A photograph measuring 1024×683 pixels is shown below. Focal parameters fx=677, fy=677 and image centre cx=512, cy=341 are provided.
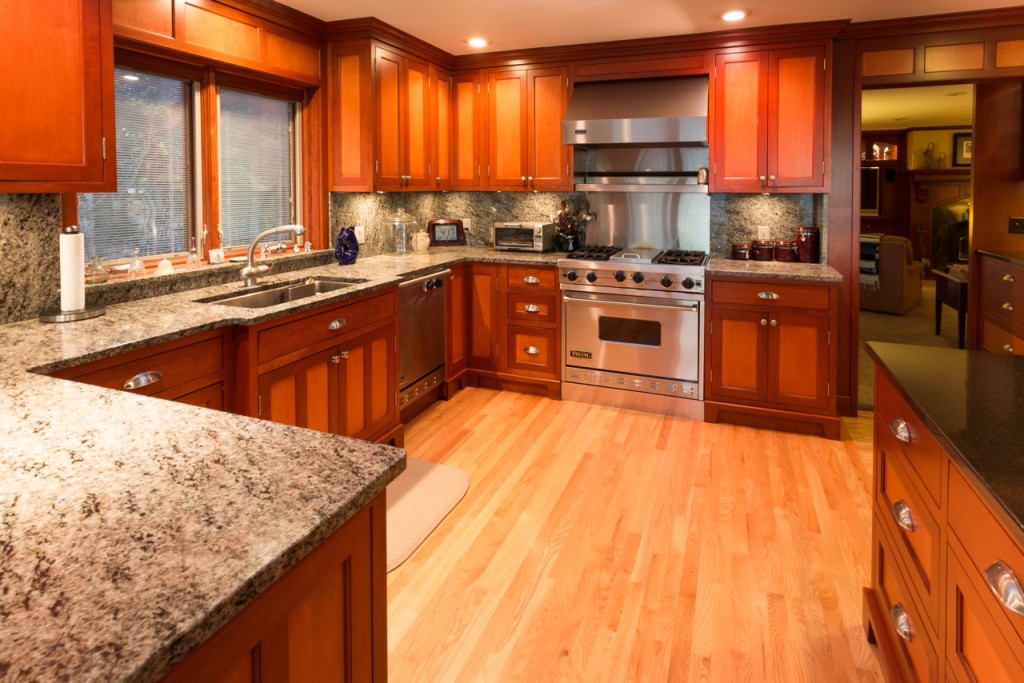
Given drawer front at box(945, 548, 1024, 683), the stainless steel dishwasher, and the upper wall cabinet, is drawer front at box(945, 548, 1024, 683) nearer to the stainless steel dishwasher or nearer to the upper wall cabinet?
the upper wall cabinet

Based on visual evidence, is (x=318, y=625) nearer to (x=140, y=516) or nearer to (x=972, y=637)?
(x=140, y=516)

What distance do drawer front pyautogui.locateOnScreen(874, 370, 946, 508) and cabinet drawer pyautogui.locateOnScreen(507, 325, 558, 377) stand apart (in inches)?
108

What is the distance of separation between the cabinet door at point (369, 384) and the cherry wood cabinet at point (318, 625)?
214cm

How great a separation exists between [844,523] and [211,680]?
9.10 feet

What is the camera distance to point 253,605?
2.78 ft

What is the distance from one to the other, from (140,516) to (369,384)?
99.2 inches

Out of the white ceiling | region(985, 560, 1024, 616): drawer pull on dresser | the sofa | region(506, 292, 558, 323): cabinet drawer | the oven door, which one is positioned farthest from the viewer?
the sofa

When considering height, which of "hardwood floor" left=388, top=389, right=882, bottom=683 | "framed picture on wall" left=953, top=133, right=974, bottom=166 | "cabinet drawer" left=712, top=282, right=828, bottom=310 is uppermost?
"framed picture on wall" left=953, top=133, right=974, bottom=166

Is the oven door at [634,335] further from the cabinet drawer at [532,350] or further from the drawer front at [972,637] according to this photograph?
the drawer front at [972,637]

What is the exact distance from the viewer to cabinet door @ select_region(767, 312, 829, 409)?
391 centimetres

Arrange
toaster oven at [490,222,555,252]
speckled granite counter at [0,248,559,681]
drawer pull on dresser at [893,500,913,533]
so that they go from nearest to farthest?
speckled granite counter at [0,248,559,681]
drawer pull on dresser at [893,500,913,533]
toaster oven at [490,222,555,252]

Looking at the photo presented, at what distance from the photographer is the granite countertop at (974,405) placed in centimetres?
109

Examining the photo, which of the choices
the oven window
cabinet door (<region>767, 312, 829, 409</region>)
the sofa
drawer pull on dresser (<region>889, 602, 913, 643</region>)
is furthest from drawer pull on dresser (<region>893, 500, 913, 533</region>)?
the sofa

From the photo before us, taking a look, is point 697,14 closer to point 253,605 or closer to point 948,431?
point 948,431
